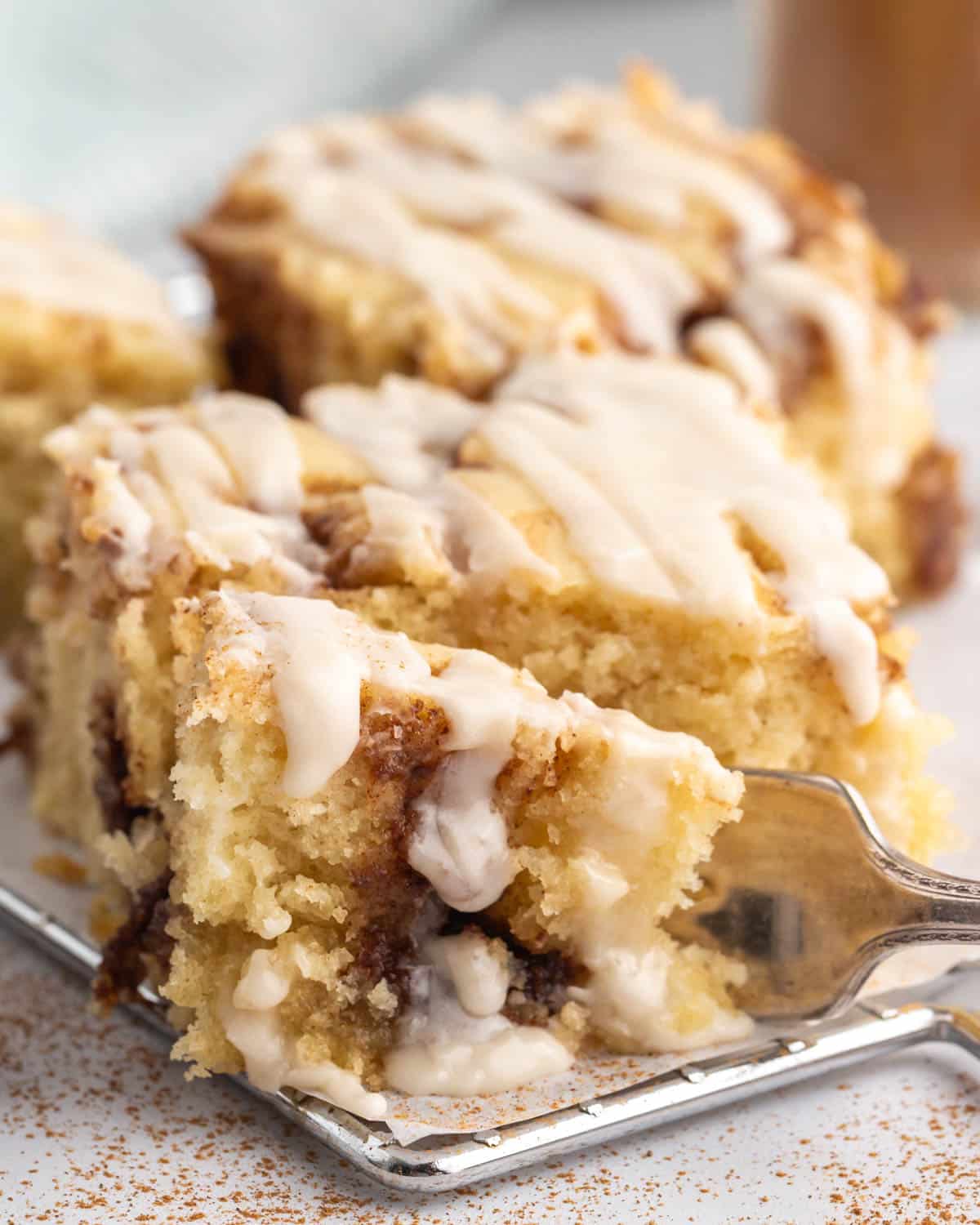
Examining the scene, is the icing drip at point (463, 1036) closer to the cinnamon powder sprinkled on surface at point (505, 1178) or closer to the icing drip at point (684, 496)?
the cinnamon powder sprinkled on surface at point (505, 1178)

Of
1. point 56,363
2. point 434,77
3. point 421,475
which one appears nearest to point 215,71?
point 434,77

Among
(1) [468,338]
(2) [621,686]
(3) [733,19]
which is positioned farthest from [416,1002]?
(3) [733,19]

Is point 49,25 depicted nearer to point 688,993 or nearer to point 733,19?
point 733,19

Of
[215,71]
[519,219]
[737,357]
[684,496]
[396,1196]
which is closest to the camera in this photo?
[396,1196]

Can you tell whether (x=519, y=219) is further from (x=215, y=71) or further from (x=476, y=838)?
(x=215, y=71)

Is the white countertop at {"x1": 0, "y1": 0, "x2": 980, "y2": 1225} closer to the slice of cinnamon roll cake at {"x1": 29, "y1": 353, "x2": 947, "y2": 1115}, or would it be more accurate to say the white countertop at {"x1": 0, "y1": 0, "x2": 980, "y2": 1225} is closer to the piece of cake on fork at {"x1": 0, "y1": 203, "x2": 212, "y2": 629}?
the slice of cinnamon roll cake at {"x1": 29, "y1": 353, "x2": 947, "y2": 1115}

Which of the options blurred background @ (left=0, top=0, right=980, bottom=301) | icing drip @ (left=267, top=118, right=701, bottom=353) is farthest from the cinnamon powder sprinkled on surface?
blurred background @ (left=0, top=0, right=980, bottom=301)
